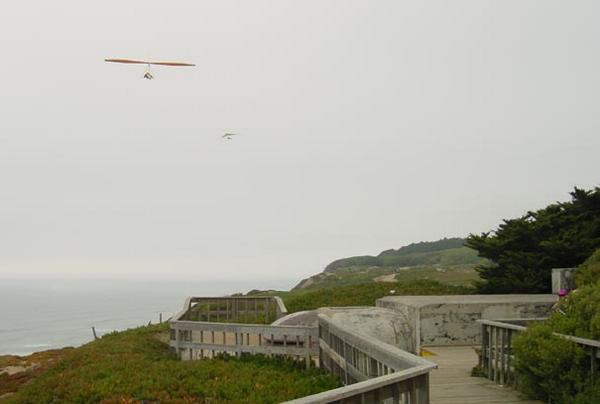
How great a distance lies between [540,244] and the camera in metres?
20.7

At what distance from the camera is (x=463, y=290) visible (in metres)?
25.6

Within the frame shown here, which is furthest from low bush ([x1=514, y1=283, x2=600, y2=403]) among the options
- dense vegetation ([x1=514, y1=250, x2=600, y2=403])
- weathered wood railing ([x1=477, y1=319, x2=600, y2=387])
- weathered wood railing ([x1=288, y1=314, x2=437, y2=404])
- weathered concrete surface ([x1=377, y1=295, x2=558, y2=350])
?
weathered concrete surface ([x1=377, y1=295, x2=558, y2=350])

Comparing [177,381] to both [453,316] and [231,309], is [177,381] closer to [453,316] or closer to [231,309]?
[453,316]

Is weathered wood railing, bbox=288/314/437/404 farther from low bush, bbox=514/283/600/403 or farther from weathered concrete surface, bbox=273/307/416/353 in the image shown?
low bush, bbox=514/283/600/403

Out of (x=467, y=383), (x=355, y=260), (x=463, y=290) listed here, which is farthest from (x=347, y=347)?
(x=355, y=260)

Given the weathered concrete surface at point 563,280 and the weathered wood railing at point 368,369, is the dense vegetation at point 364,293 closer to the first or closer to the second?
the weathered concrete surface at point 563,280

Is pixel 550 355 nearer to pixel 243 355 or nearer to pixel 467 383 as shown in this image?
pixel 467 383

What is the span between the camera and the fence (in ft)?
16.0

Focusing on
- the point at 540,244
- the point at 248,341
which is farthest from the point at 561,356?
the point at 540,244

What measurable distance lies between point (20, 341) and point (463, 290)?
281 ft

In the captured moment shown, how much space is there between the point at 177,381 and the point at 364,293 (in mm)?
16219

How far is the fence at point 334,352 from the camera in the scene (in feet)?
16.0

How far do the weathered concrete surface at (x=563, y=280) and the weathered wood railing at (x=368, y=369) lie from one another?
31.5ft

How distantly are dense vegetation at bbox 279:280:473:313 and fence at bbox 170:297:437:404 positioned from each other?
4.21 meters
